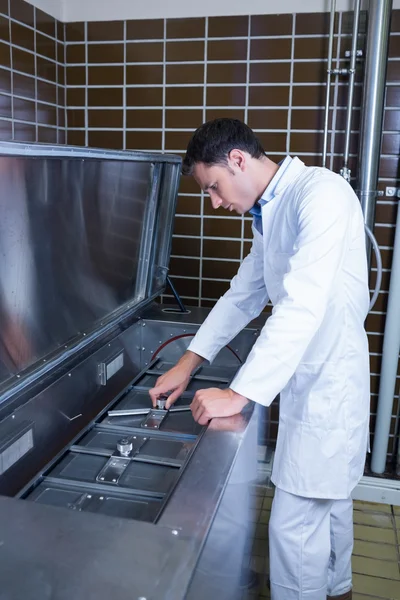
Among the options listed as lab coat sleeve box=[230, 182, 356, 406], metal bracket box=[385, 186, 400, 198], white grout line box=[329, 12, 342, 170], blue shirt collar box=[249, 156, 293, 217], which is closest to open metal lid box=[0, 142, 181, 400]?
blue shirt collar box=[249, 156, 293, 217]

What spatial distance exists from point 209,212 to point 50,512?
1.82 m

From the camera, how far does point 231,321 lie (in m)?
1.66

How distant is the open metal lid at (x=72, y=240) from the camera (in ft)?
3.80

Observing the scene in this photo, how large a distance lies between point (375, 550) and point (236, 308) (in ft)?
3.80

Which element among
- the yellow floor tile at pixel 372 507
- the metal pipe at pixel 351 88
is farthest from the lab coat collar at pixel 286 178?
the yellow floor tile at pixel 372 507

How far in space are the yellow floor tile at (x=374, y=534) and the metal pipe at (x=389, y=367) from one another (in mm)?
289

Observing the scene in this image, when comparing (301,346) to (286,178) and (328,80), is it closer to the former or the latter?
(286,178)

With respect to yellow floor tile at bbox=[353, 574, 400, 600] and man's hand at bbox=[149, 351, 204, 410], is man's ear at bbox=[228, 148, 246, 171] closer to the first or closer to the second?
man's hand at bbox=[149, 351, 204, 410]

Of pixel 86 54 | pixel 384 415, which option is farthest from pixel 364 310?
pixel 86 54

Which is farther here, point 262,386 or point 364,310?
point 364,310

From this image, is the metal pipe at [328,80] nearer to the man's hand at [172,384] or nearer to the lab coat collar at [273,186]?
the lab coat collar at [273,186]

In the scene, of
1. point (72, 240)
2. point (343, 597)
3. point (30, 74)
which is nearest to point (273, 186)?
point (72, 240)

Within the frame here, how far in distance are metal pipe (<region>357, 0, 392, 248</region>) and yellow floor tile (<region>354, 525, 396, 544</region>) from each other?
112 cm

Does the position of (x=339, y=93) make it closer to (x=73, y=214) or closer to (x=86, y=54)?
(x=86, y=54)
